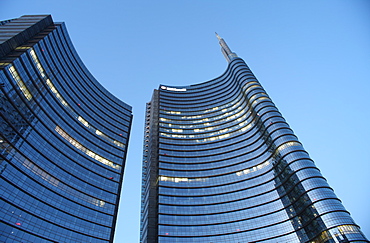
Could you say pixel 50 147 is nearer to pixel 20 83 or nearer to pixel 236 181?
pixel 20 83

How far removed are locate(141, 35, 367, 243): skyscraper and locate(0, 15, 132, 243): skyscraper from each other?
1901cm

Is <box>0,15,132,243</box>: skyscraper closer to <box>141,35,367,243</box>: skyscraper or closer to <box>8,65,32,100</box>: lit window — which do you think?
<box>8,65,32,100</box>: lit window

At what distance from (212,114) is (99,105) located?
58996mm

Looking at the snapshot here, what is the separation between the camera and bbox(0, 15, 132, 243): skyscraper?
59906mm

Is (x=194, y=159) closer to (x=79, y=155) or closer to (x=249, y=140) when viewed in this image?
(x=249, y=140)

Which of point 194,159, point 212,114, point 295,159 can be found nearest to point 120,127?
point 194,159

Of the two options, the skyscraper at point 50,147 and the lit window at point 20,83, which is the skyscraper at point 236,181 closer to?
the skyscraper at point 50,147

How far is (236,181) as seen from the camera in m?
96.1

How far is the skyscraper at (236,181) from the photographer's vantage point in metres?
74.4

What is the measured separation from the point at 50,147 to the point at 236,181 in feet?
228

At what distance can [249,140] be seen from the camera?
10650cm

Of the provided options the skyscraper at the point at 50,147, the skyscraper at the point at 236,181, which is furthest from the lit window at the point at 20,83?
the skyscraper at the point at 236,181

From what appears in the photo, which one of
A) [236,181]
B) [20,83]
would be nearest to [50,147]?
[20,83]

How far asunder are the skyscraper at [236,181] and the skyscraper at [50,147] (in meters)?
19.0
